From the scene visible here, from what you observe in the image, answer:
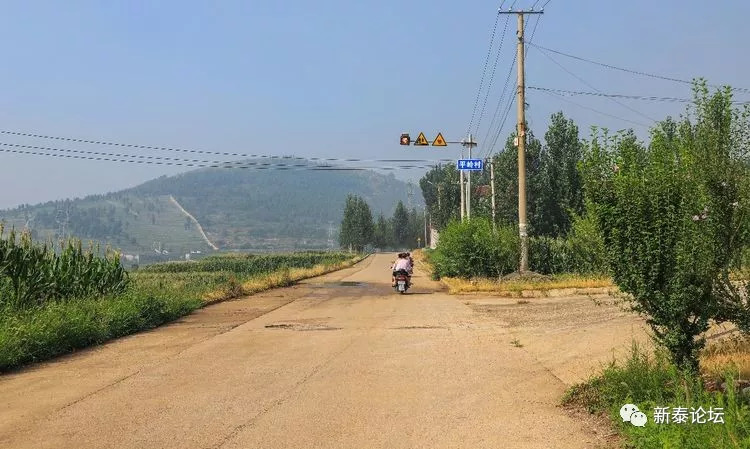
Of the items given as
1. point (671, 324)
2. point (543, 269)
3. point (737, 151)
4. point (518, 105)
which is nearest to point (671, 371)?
point (671, 324)

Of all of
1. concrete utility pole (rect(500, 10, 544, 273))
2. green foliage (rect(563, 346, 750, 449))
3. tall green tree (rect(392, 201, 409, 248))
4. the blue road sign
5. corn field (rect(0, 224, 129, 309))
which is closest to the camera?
green foliage (rect(563, 346, 750, 449))

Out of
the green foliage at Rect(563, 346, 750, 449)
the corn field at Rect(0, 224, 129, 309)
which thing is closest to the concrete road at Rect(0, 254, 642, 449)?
the green foliage at Rect(563, 346, 750, 449)

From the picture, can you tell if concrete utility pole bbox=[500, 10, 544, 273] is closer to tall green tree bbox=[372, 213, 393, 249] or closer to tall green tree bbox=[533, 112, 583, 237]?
tall green tree bbox=[533, 112, 583, 237]

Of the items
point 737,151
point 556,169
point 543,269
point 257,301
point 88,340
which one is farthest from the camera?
point 556,169

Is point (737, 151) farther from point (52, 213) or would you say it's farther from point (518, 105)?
point (52, 213)

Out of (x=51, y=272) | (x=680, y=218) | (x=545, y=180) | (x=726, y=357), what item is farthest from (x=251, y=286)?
(x=545, y=180)

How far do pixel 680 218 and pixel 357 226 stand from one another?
132369 mm

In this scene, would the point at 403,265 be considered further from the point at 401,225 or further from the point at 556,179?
the point at 401,225

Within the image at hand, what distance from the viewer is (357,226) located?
138875 millimetres

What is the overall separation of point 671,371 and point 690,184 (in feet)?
6.52

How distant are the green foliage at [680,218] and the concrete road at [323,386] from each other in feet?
5.12

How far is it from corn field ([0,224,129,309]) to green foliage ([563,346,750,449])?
38.9 feet

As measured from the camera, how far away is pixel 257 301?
23375 millimetres

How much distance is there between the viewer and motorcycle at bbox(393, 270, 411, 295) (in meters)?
26.5
